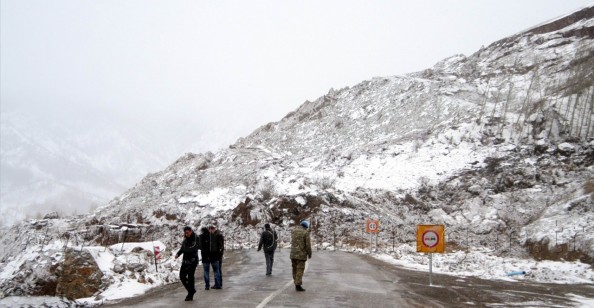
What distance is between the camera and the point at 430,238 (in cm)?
1345

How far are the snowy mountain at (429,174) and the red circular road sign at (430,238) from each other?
5.49m

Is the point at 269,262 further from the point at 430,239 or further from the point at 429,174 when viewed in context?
the point at 429,174

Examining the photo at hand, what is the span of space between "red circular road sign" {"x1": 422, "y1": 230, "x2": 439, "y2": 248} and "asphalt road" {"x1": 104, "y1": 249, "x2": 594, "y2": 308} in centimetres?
116

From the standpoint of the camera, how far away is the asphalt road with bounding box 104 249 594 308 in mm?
9602

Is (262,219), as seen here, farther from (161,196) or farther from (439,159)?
(439,159)

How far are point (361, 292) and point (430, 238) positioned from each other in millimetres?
3438

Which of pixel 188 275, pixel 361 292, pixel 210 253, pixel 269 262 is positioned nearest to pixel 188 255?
pixel 188 275

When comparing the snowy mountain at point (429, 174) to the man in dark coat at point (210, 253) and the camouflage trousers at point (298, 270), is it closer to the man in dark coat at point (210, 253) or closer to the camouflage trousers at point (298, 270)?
the camouflage trousers at point (298, 270)

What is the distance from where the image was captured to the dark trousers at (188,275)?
992cm

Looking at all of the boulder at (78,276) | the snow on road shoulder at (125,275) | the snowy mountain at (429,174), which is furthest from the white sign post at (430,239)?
the boulder at (78,276)

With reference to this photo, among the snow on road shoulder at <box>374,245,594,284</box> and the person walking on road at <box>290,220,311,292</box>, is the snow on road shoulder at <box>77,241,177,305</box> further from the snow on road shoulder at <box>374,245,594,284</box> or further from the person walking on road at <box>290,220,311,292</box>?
the snow on road shoulder at <box>374,245,594,284</box>

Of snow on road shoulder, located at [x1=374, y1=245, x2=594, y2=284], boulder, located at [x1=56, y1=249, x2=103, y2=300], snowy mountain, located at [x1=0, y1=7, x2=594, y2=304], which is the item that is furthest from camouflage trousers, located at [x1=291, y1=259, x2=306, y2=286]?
snowy mountain, located at [x1=0, y1=7, x2=594, y2=304]

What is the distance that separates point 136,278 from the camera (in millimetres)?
12984

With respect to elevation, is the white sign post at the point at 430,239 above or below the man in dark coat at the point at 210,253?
above
